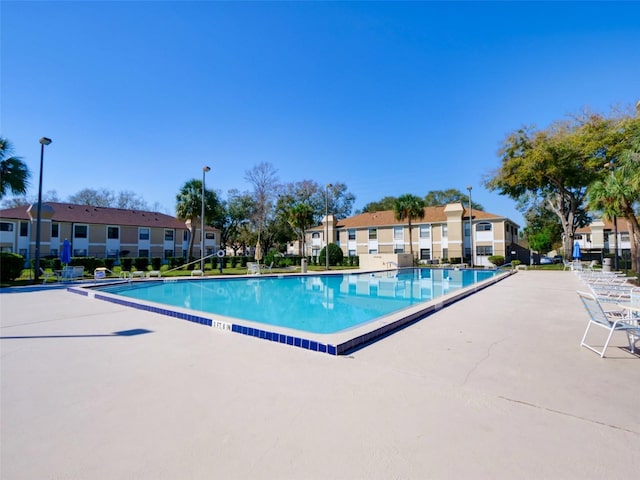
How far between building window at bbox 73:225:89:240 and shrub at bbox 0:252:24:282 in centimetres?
1865

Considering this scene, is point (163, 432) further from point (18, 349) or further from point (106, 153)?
point (106, 153)

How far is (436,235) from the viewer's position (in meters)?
36.1

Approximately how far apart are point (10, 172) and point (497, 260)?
37.0m

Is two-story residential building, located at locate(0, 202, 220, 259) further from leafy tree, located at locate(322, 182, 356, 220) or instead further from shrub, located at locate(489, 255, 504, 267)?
shrub, located at locate(489, 255, 504, 267)

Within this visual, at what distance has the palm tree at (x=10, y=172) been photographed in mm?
15672

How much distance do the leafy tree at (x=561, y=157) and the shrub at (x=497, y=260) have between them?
514cm

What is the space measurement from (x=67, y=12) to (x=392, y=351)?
1302 centimetres

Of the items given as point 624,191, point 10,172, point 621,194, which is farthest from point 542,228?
point 10,172

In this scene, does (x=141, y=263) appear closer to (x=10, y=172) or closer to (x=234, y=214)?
(x=10, y=172)

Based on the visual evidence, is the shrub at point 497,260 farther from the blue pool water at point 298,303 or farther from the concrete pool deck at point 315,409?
the concrete pool deck at point 315,409

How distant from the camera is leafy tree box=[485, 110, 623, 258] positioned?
24.4 metres

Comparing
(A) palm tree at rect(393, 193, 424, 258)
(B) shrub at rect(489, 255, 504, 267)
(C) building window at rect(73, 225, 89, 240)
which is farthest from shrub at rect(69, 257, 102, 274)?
(B) shrub at rect(489, 255, 504, 267)

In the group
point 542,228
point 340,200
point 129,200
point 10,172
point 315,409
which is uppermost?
point 340,200

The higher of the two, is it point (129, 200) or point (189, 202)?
point (129, 200)
